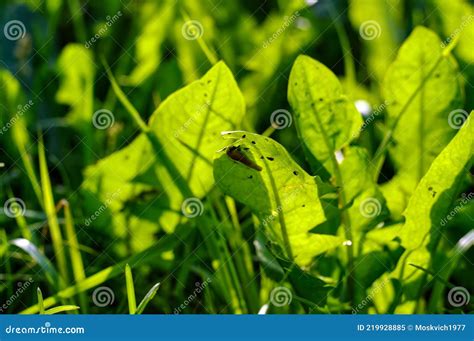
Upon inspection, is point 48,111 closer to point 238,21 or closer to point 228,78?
point 238,21

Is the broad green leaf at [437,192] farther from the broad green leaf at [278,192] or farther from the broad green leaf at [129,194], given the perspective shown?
the broad green leaf at [129,194]

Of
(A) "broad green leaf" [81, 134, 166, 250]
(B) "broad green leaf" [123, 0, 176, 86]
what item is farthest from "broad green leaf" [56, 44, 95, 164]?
(A) "broad green leaf" [81, 134, 166, 250]

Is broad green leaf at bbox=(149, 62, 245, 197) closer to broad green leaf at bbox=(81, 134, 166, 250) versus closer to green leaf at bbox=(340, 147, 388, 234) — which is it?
broad green leaf at bbox=(81, 134, 166, 250)

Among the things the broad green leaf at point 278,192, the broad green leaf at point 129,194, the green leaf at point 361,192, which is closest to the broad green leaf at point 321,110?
the green leaf at point 361,192

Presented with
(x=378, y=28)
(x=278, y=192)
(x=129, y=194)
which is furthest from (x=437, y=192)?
(x=378, y=28)

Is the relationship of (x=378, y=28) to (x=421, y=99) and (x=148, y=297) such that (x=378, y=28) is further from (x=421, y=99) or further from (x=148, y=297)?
(x=148, y=297)

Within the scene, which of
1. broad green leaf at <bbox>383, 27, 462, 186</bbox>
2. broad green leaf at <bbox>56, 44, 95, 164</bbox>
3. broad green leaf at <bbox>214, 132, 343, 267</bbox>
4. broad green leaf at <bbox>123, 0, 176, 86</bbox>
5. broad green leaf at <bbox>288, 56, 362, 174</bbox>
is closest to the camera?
broad green leaf at <bbox>214, 132, 343, 267</bbox>
